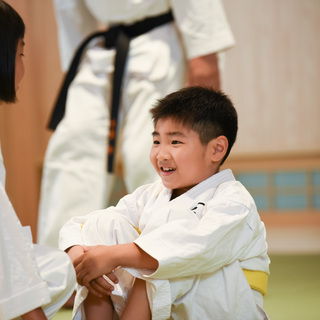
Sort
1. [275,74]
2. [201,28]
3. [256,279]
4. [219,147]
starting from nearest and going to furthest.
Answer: [256,279] < [219,147] < [201,28] < [275,74]

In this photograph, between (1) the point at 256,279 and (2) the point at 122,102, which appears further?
(2) the point at 122,102

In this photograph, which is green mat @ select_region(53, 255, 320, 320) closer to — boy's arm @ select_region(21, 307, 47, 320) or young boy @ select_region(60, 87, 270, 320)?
young boy @ select_region(60, 87, 270, 320)

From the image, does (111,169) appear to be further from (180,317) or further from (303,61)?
(303,61)

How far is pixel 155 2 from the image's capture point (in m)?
1.99

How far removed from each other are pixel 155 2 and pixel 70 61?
0.48m

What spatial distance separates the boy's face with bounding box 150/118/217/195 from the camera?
1386mm

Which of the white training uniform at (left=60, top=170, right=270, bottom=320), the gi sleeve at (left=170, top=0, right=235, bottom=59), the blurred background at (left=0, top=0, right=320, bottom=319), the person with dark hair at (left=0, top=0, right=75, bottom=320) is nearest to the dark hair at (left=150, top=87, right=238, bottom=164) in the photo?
the white training uniform at (left=60, top=170, right=270, bottom=320)

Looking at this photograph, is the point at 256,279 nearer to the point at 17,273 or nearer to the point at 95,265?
the point at 95,265

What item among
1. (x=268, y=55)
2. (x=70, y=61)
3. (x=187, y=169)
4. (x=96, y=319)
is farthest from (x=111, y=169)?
(x=268, y=55)

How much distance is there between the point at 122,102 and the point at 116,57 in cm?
16

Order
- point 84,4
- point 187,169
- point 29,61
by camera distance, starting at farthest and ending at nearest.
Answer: point 29,61
point 84,4
point 187,169

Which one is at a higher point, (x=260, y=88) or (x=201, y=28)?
(x=201, y=28)

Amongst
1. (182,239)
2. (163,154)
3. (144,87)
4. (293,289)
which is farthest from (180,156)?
(293,289)

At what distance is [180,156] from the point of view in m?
1.38
